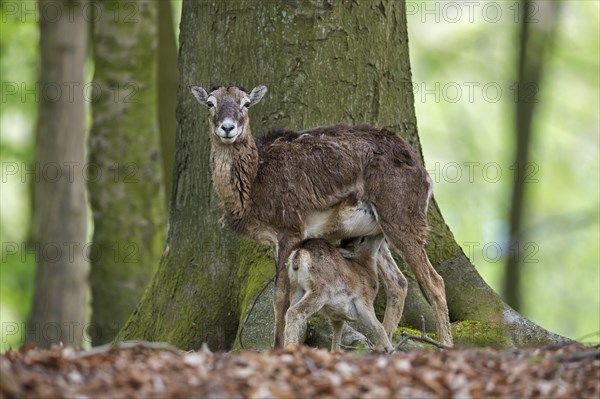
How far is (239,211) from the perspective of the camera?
8633 mm

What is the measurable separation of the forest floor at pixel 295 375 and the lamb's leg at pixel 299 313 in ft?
5.69

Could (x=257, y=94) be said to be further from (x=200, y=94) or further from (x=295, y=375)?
(x=295, y=375)

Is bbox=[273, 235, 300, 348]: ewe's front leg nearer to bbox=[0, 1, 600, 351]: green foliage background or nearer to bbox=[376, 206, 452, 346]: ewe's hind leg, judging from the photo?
bbox=[376, 206, 452, 346]: ewe's hind leg

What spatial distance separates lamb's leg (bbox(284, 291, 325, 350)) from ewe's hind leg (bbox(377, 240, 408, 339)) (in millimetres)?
886

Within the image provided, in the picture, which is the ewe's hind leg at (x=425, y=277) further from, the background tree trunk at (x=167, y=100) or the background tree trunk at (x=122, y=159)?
the background tree trunk at (x=167, y=100)

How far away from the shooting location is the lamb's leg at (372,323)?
8.09 m

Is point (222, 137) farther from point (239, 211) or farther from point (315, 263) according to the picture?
point (315, 263)

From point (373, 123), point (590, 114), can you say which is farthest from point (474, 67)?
point (373, 123)

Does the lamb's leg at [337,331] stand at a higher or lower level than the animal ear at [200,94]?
lower

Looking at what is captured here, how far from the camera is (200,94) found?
8852 mm

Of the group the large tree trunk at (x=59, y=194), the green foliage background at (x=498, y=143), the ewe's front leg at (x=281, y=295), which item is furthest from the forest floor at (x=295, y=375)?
the green foliage background at (x=498, y=143)

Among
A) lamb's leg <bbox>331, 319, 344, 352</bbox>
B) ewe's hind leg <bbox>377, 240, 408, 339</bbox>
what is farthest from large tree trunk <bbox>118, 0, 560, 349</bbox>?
lamb's leg <bbox>331, 319, 344, 352</bbox>

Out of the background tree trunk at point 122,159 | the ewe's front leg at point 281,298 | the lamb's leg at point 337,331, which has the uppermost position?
the background tree trunk at point 122,159

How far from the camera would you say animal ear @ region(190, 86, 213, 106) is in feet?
28.9
